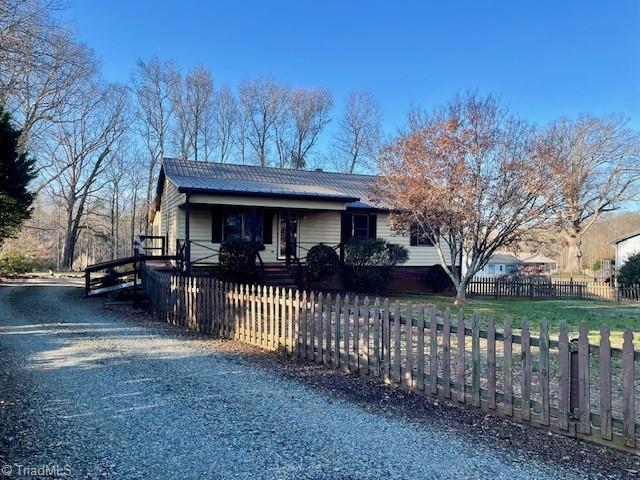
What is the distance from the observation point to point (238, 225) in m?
19.2

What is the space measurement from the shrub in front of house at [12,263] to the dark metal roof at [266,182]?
11300 mm

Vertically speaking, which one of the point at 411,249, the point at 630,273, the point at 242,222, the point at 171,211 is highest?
the point at 171,211

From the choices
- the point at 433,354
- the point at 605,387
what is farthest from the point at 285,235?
the point at 605,387

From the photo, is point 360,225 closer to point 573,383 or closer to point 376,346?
point 376,346

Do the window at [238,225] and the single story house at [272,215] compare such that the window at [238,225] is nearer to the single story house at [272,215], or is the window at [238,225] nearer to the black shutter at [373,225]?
the single story house at [272,215]

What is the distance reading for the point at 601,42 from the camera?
27.1 m

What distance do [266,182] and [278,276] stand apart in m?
5.59

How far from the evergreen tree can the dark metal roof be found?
5138 mm

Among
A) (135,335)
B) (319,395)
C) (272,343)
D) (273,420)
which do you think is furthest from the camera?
(135,335)

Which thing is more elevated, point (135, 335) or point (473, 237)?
point (473, 237)

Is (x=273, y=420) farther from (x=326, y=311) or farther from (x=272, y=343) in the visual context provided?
(x=272, y=343)

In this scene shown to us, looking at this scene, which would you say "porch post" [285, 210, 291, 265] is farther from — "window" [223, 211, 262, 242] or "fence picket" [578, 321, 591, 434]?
"fence picket" [578, 321, 591, 434]

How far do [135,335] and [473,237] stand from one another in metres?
9.93

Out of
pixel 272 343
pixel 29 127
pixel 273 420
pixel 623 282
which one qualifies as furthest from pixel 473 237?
pixel 29 127
